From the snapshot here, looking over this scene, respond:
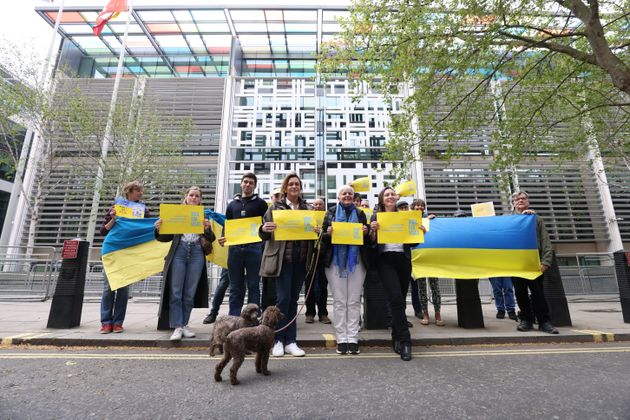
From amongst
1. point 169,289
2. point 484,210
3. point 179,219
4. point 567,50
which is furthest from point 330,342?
point 567,50

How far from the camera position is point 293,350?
12.3 feet

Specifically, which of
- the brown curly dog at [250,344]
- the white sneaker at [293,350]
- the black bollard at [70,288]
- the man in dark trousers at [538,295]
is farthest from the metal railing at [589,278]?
the black bollard at [70,288]

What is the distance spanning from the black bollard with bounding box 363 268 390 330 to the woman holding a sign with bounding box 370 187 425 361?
112 cm

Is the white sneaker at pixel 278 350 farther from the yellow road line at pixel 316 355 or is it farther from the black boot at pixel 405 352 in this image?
the black boot at pixel 405 352

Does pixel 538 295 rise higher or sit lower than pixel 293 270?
lower

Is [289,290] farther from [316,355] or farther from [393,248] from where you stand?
[393,248]

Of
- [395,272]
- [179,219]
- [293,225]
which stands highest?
[179,219]

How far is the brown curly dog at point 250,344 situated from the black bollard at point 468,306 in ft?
12.2

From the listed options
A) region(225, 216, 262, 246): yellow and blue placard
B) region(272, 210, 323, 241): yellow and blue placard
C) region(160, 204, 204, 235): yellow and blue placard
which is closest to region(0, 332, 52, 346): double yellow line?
region(160, 204, 204, 235): yellow and blue placard

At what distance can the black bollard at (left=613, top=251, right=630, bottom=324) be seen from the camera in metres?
5.66

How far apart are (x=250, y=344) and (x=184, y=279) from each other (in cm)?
210

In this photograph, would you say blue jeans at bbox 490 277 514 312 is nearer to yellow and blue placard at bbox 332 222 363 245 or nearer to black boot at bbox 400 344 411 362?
black boot at bbox 400 344 411 362

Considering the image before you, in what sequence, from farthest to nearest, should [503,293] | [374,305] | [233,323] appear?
[503,293], [374,305], [233,323]

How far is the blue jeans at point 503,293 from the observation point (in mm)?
6172
